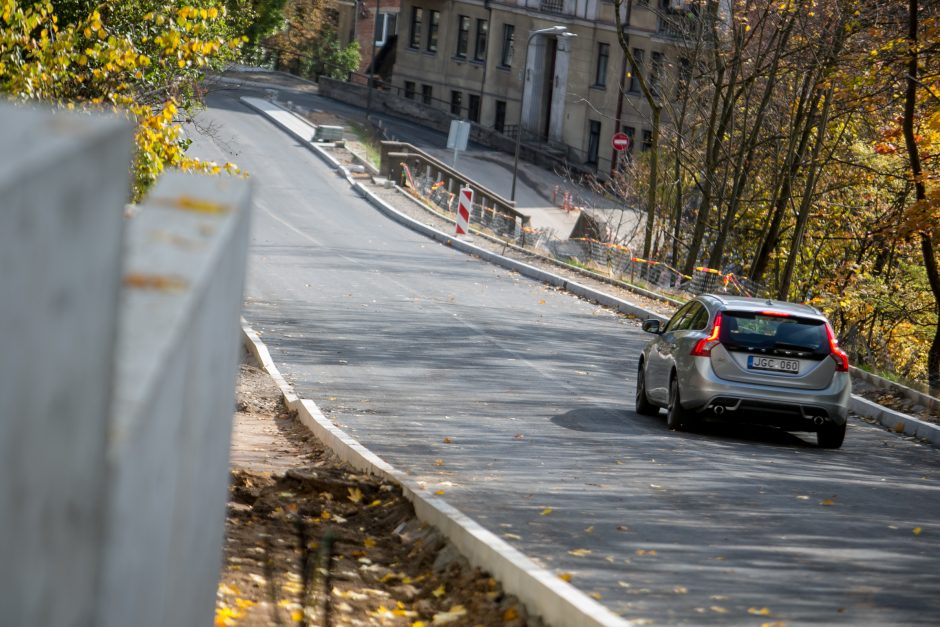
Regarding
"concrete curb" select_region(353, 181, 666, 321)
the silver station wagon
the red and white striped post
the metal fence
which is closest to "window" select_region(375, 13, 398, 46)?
"concrete curb" select_region(353, 181, 666, 321)

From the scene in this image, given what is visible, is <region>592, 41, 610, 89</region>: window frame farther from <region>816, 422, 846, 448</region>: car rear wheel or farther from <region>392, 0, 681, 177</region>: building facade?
<region>816, 422, 846, 448</region>: car rear wheel

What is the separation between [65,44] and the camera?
12836 mm

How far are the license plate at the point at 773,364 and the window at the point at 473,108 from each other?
64.3 m

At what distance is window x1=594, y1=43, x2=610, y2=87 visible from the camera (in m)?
71.9

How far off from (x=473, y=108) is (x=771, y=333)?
65.1m

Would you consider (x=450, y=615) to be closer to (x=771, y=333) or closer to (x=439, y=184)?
(x=771, y=333)

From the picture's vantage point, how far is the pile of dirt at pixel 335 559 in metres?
7.28

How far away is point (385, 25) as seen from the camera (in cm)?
9369

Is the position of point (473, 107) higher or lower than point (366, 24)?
lower

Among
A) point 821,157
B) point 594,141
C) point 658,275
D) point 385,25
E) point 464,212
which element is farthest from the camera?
point 385,25

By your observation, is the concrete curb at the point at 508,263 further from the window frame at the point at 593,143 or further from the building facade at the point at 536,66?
the window frame at the point at 593,143

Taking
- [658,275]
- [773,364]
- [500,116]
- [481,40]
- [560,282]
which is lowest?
[658,275]

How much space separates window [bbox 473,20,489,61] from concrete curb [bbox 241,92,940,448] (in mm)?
19241

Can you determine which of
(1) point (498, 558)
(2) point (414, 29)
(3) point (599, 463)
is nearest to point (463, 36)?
(2) point (414, 29)
